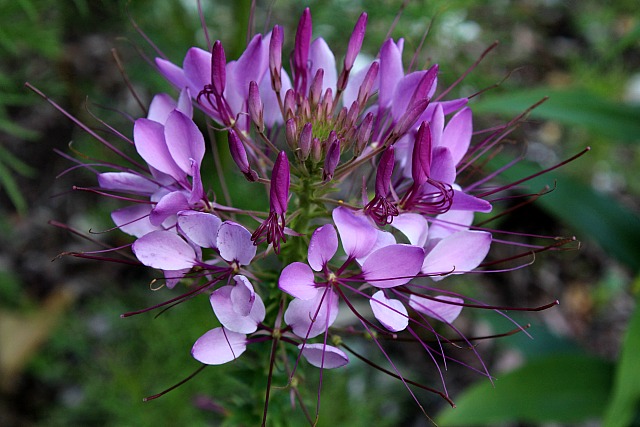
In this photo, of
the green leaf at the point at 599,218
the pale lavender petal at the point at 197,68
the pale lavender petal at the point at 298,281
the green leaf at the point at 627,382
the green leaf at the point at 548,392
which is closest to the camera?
the pale lavender petal at the point at 298,281

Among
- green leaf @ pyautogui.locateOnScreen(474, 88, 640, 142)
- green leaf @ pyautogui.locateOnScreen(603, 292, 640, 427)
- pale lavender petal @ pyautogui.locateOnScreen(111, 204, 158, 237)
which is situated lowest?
green leaf @ pyautogui.locateOnScreen(603, 292, 640, 427)

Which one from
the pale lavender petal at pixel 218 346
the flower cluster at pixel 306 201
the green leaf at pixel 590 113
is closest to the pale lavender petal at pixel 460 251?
the flower cluster at pixel 306 201

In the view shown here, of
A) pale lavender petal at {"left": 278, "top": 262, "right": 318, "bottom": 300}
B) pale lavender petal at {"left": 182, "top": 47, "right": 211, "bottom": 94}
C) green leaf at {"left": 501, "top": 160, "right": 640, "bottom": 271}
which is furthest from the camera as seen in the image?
green leaf at {"left": 501, "top": 160, "right": 640, "bottom": 271}

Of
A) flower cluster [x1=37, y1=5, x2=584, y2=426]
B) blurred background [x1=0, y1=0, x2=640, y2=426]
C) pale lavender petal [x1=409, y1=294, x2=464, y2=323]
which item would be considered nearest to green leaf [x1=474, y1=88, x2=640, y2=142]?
blurred background [x1=0, y1=0, x2=640, y2=426]

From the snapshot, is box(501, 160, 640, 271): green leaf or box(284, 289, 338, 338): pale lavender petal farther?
box(501, 160, 640, 271): green leaf

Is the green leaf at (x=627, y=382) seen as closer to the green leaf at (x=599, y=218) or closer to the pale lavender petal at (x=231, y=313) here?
the green leaf at (x=599, y=218)

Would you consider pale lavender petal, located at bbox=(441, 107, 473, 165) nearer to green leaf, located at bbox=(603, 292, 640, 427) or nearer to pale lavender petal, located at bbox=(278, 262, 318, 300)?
pale lavender petal, located at bbox=(278, 262, 318, 300)

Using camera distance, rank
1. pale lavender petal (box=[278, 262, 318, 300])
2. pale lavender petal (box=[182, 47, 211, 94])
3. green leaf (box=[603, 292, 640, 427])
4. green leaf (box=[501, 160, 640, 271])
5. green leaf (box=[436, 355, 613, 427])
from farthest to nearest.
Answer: green leaf (box=[501, 160, 640, 271]) < green leaf (box=[436, 355, 613, 427]) < green leaf (box=[603, 292, 640, 427]) < pale lavender petal (box=[182, 47, 211, 94]) < pale lavender petal (box=[278, 262, 318, 300])

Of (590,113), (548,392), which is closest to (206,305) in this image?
(548,392)
